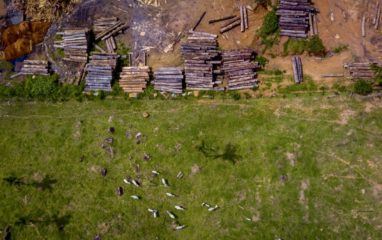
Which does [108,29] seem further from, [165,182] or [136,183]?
[165,182]

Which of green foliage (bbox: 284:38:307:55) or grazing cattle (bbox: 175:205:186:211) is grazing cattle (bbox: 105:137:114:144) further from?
green foliage (bbox: 284:38:307:55)

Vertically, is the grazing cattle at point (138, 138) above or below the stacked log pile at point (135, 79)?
below

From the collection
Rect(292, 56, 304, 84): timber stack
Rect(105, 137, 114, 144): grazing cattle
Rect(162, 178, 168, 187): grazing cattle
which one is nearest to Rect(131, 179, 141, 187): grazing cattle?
Rect(162, 178, 168, 187): grazing cattle

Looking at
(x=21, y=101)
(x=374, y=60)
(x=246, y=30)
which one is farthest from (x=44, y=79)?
(x=374, y=60)

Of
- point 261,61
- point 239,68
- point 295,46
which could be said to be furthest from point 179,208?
point 295,46

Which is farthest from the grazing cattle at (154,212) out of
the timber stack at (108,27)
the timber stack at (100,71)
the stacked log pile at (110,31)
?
the stacked log pile at (110,31)

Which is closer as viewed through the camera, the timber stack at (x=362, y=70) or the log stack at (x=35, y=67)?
the timber stack at (x=362, y=70)

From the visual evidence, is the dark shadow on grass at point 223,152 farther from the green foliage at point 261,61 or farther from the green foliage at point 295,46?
the green foliage at point 295,46
